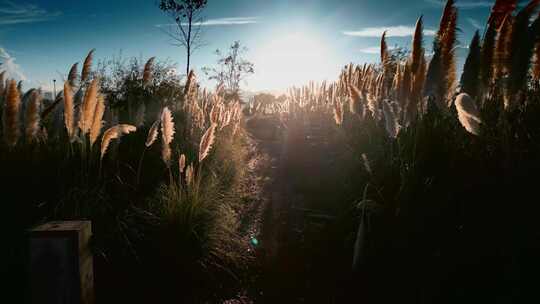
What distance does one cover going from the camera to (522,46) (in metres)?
2.05

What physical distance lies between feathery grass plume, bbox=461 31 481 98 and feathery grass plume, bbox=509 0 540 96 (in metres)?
0.22

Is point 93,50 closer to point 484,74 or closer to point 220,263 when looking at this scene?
point 220,263

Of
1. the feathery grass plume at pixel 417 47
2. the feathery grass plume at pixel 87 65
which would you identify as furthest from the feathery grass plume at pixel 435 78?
the feathery grass plume at pixel 87 65

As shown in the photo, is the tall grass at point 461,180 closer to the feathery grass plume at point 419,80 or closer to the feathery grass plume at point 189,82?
the feathery grass plume at point 419,80

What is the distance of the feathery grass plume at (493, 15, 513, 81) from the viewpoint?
218cm

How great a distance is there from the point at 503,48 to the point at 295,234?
259 cm

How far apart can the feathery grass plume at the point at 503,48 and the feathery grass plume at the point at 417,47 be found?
53 cm

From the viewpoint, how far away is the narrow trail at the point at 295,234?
2502mm

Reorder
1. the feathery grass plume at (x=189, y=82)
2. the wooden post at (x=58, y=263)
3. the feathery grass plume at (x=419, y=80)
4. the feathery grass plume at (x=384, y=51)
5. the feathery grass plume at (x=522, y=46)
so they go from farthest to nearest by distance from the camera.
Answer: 1. the feathery grass plume at (x=189, y=82)
2. the feathery grass plume at (x=384, y=51)
3. the feathery grass plume at (x=419, y=80)
4. the feathery grass plume at (x=522, y=46)
5. the wooden post at (x=58, y=263)

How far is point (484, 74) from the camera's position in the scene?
2371 mm

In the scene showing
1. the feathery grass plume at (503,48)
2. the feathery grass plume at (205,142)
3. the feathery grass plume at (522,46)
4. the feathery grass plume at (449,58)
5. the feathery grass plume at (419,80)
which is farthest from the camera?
the feathery grass plume at (205,142)

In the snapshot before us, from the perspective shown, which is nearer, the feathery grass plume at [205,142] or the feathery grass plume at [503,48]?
the feathery grass plume at [503,48]

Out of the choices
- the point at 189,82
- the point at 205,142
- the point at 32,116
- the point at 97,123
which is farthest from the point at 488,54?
the point at 189,82

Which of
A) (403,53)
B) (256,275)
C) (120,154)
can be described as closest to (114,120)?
(120,154)
